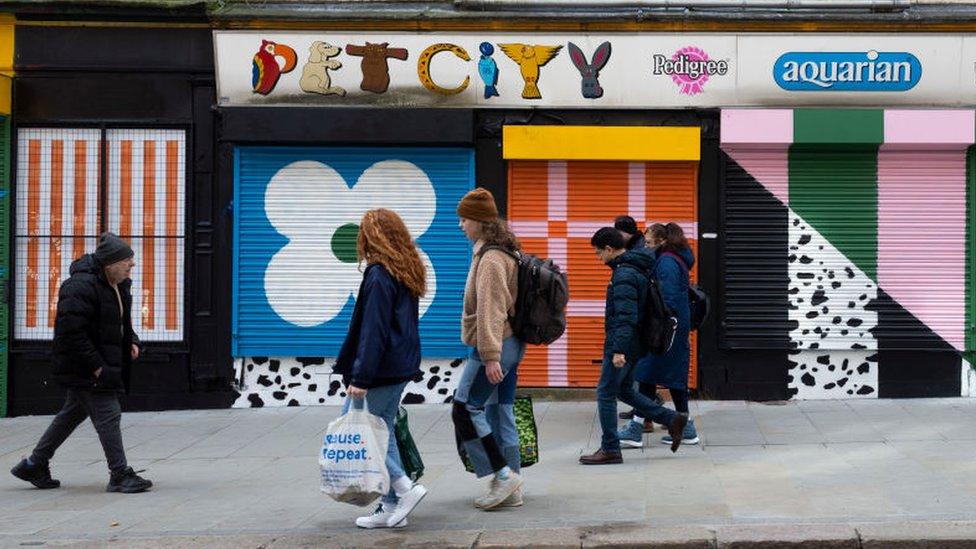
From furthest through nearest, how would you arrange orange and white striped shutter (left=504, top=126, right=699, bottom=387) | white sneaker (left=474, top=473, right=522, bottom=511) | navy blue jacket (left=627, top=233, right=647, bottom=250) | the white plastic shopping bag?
orange and white striped shutter (left=504, top=126, right=699, bottom=387) < navy blue jacket (left=627, top=233, right=647, bottom=250) < white sneaker (left=474, top=473, right=522, bottom=511) < the white plastic shopping bag

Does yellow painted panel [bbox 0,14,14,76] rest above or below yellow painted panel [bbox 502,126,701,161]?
above

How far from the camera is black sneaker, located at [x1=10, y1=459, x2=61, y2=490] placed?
9.20 meters

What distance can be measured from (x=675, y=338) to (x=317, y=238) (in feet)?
14.1

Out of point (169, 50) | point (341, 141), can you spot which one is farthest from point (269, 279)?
point (169, 50)

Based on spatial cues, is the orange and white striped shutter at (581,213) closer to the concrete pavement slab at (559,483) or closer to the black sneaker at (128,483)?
the concrete pavement slab at (559,483)

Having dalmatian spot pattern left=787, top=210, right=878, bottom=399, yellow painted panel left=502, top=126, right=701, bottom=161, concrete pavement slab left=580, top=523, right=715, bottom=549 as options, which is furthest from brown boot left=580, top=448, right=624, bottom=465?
yellow painted panel left=502, top=126, right=701, bottom=161

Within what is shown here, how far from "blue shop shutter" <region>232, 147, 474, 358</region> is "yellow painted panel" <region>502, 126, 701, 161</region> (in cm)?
91

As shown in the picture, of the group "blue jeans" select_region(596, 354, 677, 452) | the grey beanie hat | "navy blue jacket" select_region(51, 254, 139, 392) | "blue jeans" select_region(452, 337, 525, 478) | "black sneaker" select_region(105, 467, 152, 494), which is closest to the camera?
"blue jeans" select_region(452, 337, 525, 478)

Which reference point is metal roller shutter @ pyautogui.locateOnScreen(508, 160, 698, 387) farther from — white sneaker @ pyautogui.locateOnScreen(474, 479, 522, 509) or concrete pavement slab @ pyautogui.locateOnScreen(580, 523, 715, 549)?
concrete pavement slab @ pyautogui.locateOnScreen(580, 523, 715, 549)

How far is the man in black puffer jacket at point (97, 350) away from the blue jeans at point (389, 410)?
2.34 metres

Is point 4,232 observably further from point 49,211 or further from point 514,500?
point 514,500

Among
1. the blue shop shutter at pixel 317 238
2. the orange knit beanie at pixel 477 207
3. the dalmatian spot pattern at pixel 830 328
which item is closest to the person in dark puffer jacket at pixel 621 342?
the orange knit beanie at pixel 477 207

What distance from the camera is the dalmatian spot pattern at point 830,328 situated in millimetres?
12695

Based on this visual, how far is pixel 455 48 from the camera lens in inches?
501
